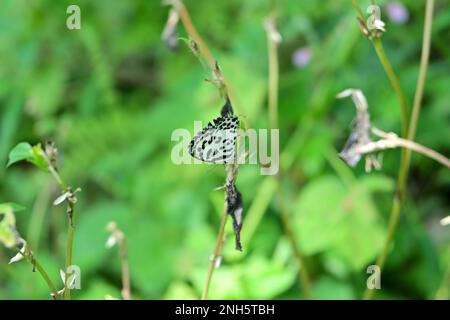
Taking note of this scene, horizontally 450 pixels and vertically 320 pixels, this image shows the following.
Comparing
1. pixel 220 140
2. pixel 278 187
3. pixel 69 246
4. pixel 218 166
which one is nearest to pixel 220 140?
pixel 220 140

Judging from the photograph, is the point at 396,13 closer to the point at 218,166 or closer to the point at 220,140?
the point at 218,166

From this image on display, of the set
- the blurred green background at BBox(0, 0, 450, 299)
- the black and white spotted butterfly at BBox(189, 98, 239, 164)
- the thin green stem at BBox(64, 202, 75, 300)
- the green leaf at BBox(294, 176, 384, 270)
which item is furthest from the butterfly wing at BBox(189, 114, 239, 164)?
the green leaf at BBox(294, 176, 384, 270)

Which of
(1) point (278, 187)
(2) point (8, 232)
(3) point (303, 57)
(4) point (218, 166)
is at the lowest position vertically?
(2) point (8, 232)

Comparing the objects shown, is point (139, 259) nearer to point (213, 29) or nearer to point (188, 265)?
point (188, 265)

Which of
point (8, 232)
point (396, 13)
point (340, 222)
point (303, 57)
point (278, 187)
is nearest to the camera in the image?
point (8, 232)

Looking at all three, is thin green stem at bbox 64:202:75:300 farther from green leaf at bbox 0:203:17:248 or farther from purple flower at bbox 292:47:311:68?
purple flower at bbox 292:47:311:68

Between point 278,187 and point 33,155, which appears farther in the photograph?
point 278,187

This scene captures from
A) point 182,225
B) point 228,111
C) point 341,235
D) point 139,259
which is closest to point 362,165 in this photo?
point 341,235
